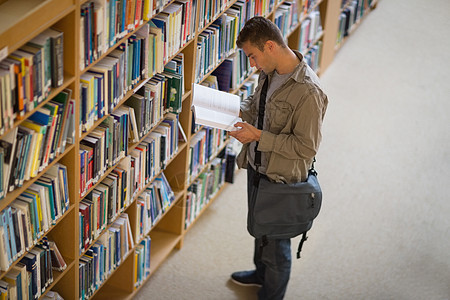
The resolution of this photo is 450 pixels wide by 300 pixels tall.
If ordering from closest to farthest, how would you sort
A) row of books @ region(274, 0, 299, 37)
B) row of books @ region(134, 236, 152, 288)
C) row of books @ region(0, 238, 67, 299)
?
row of books @ region(0, 238, 67, 299) < row of books @ region(134, 236, 152, 288) < row of books @ region(274, 0, 299, 37)

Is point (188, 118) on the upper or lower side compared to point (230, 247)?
upper

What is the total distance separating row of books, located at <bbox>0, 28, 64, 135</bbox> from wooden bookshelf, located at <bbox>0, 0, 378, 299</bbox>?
0.04 m

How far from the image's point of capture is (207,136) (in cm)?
418

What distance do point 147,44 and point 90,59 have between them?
0.46 m

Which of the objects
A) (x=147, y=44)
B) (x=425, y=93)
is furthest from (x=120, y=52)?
(x=425, y=93)

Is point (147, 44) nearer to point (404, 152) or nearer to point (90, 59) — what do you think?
point (90, 59)

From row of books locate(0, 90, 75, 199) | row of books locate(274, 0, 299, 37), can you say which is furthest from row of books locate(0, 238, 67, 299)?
row of books locate(274, 0, 299, 37)

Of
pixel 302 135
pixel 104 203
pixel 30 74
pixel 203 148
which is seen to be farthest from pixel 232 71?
pixel 30 74

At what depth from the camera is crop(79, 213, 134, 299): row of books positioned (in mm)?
3344

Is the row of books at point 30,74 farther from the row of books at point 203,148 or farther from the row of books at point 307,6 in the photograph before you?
the row of books at point 307,6

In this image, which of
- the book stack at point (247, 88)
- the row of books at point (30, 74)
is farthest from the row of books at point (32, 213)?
the book stack at point (247, 88)

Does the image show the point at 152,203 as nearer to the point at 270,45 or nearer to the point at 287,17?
the point at 270,45

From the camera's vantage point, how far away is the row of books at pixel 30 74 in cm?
230

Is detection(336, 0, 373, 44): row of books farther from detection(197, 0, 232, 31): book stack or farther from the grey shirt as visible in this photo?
the grey shirt
